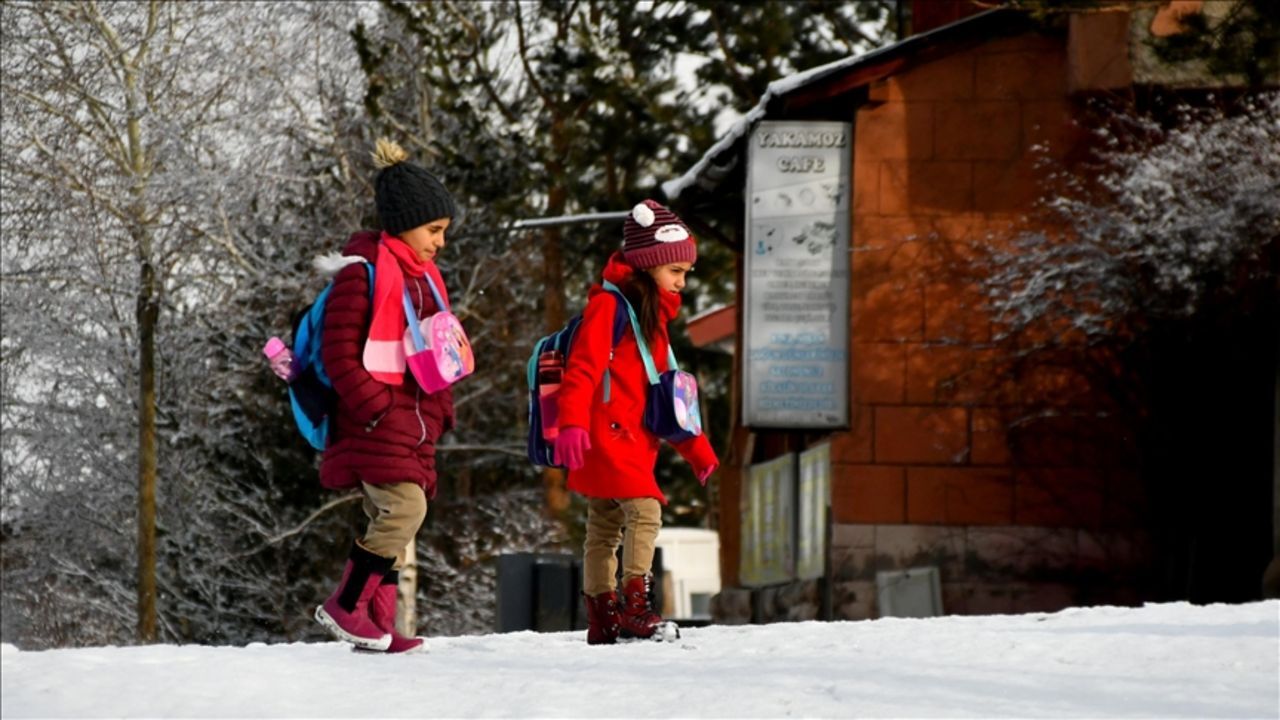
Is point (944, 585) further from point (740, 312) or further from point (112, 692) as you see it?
point (112, 692)

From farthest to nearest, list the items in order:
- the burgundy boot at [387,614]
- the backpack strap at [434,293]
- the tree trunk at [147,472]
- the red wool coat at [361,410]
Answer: the tree trunk at [147,472] < the backpack strap at [434,293] < the burgundy boot at [387,614] < the red wool coat at [361,410]

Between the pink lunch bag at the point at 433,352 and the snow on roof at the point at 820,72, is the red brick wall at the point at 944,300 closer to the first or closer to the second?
the snow on roof at the point at 820,72

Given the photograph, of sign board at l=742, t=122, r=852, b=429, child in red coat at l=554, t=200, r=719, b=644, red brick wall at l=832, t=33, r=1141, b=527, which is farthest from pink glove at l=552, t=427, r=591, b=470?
sign board at l=742, t=122, r=852, b=429

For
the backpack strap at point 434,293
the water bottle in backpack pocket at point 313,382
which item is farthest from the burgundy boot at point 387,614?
the backpack strap at point 434,293

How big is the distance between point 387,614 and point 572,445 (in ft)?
2.88

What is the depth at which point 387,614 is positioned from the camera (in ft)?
27.2

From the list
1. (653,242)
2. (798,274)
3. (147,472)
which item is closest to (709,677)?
(653,242)

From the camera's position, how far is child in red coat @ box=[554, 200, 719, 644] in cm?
A: 859

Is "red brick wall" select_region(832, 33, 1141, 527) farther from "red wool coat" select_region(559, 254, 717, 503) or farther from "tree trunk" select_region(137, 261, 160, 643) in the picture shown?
"red wool coat" select_region(559, 254, 717, 503)

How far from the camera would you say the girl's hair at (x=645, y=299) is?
876 centimetres

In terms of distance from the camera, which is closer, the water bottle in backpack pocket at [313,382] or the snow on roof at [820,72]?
the water bottle in backpack pocket at [313,382]

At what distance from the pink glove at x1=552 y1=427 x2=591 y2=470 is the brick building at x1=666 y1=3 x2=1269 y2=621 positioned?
926 cm

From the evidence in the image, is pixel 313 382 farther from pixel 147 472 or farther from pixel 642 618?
pixel 147 472

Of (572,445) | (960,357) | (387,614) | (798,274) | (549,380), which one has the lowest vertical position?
(387,614)
